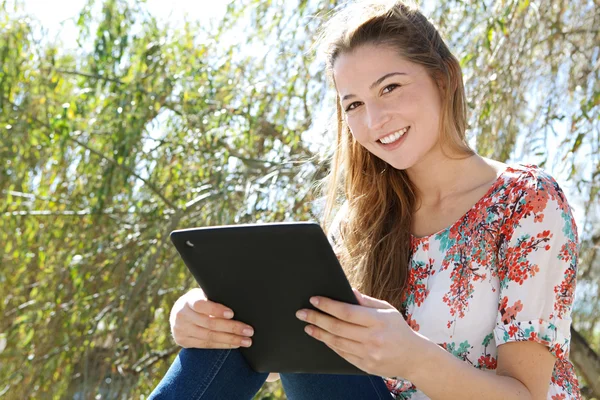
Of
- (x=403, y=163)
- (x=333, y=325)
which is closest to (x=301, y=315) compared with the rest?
(x=333, y=325)

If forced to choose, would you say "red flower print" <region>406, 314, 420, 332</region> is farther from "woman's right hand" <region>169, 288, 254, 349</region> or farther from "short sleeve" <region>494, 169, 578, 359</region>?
"woman's right hand" <region>169, 288, 254, 349</region>

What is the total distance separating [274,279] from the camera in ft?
4.35

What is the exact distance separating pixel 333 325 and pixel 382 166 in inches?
24.1

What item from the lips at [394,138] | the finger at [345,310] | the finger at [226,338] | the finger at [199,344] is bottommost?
the finger at [199,344]

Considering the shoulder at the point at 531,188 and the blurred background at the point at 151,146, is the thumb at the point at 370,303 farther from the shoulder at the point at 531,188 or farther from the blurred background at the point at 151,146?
the blurred background at the point at 151,146

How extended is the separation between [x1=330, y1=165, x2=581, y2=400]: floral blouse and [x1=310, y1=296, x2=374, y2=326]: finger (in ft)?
0.91

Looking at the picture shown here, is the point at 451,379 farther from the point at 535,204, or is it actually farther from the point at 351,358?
the point at 535,204

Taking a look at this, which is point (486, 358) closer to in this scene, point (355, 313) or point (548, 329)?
point (548, 329)

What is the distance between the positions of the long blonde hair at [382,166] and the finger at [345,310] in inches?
14.6

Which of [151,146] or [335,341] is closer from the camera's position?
[335,341]

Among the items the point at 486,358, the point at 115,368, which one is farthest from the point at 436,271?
the point at 115,368

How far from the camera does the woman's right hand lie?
1.41 m

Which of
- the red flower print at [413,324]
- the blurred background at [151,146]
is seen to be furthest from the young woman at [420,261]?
the blurred background at [151,146]

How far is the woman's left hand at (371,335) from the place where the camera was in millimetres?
1238
